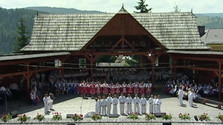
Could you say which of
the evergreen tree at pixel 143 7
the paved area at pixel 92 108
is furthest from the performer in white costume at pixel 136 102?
the evergreen tree at pixel 143 7

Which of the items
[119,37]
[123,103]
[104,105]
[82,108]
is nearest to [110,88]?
[82,108]

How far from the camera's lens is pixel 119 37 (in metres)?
32.1

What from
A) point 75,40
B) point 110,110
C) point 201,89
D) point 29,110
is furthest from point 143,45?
point 29,110

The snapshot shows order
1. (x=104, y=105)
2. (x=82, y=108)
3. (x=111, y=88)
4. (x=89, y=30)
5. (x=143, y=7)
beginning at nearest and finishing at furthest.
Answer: (x=104, y=105) < (x=82, y=108) < (x=111, y=88) < (x=89, y=30) < (x=143, y=7)

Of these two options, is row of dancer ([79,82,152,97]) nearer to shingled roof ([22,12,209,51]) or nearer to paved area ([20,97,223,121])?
paved area ([20,97,223,121])

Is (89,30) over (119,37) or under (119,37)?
over

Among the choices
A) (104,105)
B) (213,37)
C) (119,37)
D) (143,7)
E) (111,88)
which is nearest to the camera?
(104,105)

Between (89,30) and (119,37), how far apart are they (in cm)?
335

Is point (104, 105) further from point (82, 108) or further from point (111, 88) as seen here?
point (111, 88)

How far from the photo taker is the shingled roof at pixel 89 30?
30578 mm

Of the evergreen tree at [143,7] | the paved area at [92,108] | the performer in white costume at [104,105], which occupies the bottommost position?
the paved area at [92,108]

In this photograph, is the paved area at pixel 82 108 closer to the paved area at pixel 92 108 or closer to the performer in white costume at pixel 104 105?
the paved area at pixel 92 108

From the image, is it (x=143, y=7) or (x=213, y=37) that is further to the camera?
(x=213, y=37)

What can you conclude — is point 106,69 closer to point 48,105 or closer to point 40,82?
point 40,82
